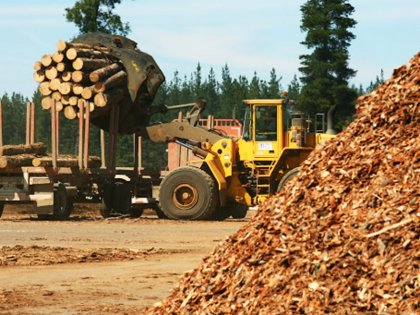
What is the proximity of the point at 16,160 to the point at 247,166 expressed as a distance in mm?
5894

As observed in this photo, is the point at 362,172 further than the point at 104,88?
No

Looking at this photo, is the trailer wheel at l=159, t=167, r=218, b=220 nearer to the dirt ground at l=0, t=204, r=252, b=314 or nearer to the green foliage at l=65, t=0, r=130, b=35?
the dirt ground at l=0, t=204, r=252, b=314

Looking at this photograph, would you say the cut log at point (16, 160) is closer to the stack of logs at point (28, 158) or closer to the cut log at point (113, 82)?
the stack of logs at point (28, 158)

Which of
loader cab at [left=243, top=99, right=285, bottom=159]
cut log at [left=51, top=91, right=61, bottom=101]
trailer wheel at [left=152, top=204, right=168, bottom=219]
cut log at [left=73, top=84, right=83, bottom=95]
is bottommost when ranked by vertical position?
trailer wheel at [left=152, top=204, right=168, bottom=219]

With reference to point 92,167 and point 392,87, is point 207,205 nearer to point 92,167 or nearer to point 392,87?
point 92,167

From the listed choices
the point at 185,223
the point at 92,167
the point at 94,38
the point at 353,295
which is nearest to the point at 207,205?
the point at 185,223

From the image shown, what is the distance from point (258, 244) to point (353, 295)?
138 centimetres

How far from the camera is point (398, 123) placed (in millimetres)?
10234

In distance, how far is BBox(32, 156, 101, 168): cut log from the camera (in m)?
32.1

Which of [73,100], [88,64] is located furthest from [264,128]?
[73,100]

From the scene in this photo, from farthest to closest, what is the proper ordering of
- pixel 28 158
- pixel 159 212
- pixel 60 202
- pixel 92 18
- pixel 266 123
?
pixel 92 18, pixel 159 212, pixel 28 158, pixel 60 202, pixel 266 123

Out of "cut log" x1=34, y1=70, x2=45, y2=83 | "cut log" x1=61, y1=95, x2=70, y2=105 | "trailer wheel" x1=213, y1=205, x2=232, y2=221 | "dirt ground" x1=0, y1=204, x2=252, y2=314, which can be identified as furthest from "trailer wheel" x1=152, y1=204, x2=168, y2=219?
"cut log" x1=34, y1=70, x2=45, y2=83

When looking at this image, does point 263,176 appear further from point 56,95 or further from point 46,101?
point 46,101

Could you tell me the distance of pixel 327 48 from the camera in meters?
83.6
